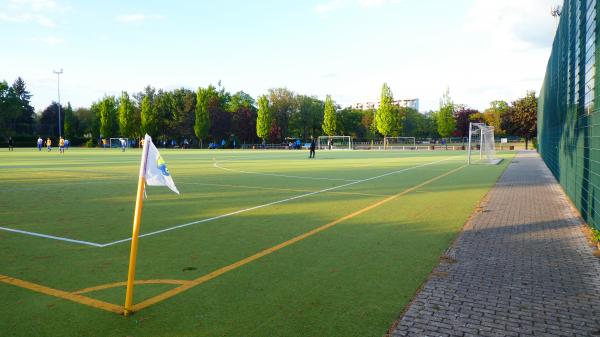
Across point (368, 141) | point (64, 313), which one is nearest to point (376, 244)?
point (64, 313)

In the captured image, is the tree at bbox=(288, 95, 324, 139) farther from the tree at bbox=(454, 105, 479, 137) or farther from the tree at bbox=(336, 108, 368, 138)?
the tree at bbox=(454, 105, 479, 137)

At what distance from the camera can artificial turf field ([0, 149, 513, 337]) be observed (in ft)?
13.4

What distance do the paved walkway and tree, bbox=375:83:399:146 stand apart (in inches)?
2649

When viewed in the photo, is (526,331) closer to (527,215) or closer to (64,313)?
(64,313)

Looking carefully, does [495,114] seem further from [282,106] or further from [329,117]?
[282,106]

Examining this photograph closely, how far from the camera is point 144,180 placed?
4.29 metres

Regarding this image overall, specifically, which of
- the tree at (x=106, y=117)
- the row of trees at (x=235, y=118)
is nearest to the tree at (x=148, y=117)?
the row of trees at (x=235, y=118)

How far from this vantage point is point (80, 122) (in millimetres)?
109062

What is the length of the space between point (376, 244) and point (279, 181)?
10.7 meters

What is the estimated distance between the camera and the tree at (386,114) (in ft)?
245

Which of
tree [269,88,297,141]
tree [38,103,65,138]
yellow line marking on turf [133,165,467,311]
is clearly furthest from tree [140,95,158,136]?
yellow line marking on turf [133,165,467,311]

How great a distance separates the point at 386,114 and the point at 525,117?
75.4 ft

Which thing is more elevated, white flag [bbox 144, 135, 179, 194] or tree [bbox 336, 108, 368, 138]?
tree [bbox 336, 108, 368, 138]

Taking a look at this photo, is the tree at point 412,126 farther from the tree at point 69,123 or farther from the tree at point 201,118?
the tree at point 69,123
